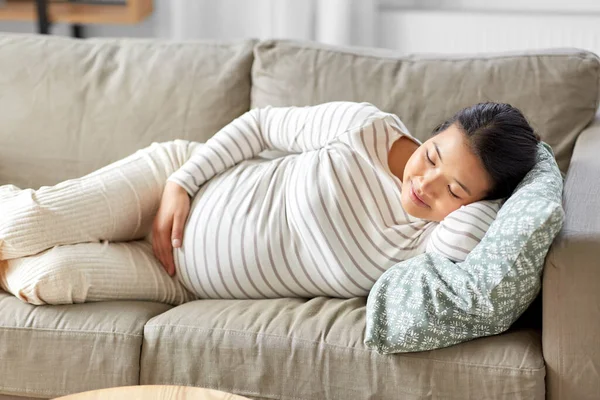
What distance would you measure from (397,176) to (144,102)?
0.70 metres

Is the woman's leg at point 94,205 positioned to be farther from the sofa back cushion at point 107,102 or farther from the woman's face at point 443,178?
the woman's face at point 443,178

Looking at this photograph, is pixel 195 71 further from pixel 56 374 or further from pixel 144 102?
pixel 56 374

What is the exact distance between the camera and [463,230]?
1.52 m

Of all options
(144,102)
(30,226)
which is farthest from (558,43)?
(30,226)

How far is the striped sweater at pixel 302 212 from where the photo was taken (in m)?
1.67

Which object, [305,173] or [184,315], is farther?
[305,173]

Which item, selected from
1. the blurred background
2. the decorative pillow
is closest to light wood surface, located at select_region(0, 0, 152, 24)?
the blurred background

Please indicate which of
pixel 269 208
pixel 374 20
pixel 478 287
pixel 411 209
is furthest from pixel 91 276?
pixel 374 20

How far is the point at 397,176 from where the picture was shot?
1.76 meters

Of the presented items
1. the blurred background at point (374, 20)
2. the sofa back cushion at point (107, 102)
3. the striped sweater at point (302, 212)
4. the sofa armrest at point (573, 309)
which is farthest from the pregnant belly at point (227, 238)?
the blurred background at point (374, 20)

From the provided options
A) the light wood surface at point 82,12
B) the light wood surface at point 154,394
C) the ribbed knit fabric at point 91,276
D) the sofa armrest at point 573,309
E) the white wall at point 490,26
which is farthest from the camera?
the light wood surface at point 82,12

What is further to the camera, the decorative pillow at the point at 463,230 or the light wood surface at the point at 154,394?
the decorative pillow at the point at 463,230

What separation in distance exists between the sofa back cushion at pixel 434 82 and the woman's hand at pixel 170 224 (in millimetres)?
367

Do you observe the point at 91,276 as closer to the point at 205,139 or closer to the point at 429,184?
the point at 205,139
